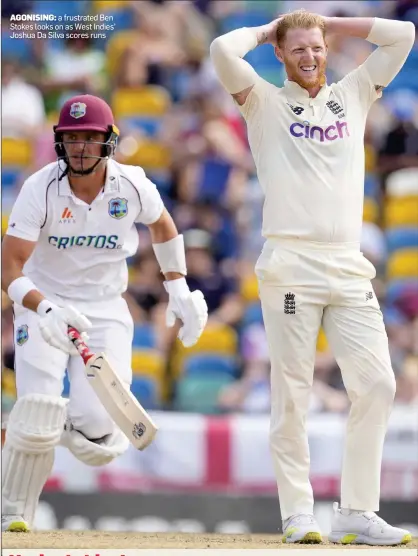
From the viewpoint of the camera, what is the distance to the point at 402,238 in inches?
Answer: 381

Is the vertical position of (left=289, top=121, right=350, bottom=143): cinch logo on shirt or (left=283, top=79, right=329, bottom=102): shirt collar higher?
(left=283, top=79, right=329, bottom=102): shirt collar

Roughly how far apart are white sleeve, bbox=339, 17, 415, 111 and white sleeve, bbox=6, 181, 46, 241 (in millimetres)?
1409

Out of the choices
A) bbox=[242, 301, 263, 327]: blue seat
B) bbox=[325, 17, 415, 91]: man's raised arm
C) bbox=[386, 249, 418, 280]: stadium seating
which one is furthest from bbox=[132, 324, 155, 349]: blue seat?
bbox=[325, 17, 415, 91]: man's raised arm

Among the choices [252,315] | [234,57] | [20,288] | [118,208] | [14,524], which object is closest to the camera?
[234,57]

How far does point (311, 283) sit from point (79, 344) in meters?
1.05

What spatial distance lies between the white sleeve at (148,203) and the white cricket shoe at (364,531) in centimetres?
160

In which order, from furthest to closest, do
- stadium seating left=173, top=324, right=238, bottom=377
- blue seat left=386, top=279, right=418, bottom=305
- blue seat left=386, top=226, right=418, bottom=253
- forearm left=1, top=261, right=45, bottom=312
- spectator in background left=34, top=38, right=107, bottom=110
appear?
spectator in background left=34, top=38, right=107, bottom=110 < blue seat left=386, top=226, right=418, bottom=253 < blue seat left=386, top=279, right=418, bottom=305 < stadium seating left=173, top=324, right=238, bottom=377 < forearm left=1, top=261, right=45, bottom=312

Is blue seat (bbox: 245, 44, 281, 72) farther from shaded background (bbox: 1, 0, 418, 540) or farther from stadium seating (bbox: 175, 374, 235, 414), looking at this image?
stadium seating (bbox: 175, 374, 235, 414)

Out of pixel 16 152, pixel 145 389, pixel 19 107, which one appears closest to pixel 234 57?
pixel 145 389

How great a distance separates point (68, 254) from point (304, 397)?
135cm

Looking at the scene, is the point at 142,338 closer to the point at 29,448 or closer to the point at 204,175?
the point at 204,175

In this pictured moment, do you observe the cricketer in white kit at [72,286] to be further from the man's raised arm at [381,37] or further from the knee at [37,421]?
the man's raised arm at [381,37]

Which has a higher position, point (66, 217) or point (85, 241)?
point (66, 217)

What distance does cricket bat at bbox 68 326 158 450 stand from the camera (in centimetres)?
578
